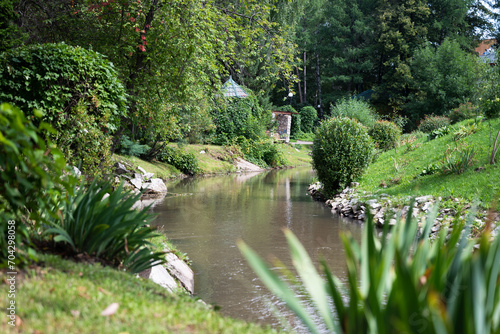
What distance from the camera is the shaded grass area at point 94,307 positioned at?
2150mm

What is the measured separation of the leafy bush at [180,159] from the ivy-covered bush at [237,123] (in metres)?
5.40

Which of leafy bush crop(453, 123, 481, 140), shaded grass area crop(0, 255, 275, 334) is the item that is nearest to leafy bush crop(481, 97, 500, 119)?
leafy bush crop(453, 123, 481, 140)

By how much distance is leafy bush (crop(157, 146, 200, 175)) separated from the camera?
1983 cm

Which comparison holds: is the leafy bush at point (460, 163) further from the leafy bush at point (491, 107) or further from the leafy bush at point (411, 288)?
the leafy bush at point (411, 288)

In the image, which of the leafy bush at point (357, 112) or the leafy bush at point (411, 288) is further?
the leafy bush at point (357, 112)

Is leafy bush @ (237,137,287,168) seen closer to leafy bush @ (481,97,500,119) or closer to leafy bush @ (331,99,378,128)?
leafy bush @ (331,99,378,128)

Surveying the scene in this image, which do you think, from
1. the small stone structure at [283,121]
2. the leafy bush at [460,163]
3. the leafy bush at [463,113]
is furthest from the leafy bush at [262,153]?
the leafy bush at [460,163]

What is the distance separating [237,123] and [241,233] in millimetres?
19056

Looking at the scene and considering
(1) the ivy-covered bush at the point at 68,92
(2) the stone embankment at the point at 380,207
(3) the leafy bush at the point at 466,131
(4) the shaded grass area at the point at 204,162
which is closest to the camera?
(1) the ivy-covered bush at the point at 68,92

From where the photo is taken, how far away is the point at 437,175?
1088 cm

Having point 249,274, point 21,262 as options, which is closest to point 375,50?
point 249,274

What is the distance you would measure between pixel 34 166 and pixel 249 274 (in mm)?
4047

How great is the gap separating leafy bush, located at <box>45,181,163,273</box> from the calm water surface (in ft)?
4.44

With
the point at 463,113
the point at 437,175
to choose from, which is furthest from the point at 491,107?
the point at 463,113
